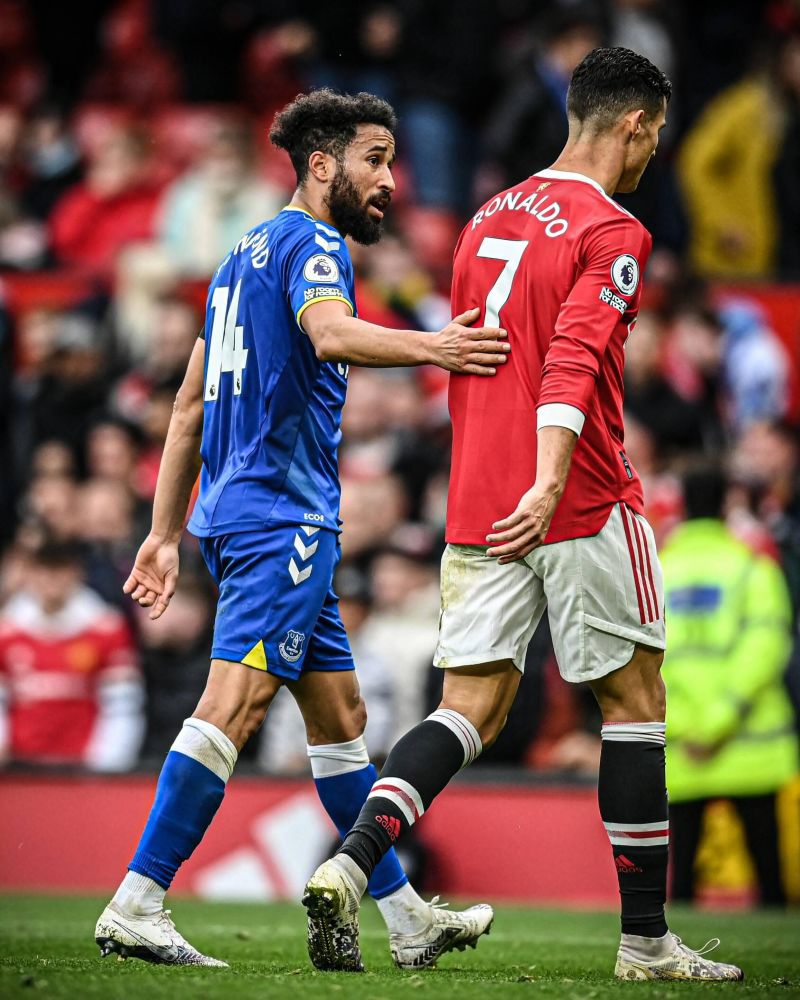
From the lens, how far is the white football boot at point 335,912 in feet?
14.0

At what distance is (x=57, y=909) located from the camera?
757 cm

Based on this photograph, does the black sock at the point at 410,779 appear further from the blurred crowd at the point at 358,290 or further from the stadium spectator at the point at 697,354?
the stadium spectator at the point at 697,354

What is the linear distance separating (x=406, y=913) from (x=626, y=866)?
72 cm

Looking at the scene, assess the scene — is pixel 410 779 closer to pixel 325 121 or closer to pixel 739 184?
pixel 325 121

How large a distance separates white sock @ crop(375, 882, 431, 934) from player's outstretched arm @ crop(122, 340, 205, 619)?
3.68ft

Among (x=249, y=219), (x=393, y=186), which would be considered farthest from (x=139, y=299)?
(x=393, y=186)

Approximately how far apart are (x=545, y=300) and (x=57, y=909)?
4.28 meters

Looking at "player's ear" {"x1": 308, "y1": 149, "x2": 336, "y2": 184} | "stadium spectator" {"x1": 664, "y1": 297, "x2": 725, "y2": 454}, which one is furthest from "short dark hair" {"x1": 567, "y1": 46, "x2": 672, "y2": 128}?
"stadium spectator" {"x1": 664, "y1": 297, "x2": 725, "y2": 454}

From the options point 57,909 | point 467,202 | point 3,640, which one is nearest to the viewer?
point 57,909

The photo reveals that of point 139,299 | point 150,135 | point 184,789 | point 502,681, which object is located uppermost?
point 150,135

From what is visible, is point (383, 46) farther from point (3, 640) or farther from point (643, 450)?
point (3, 640)

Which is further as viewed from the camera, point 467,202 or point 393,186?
point 467,202

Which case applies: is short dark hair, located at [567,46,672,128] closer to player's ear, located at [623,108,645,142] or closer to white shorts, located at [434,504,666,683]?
player's ear, located at [623,108,645,142]

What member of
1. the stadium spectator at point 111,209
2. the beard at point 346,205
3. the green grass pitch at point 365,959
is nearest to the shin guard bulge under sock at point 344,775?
the green grass pitch at point 365,959
